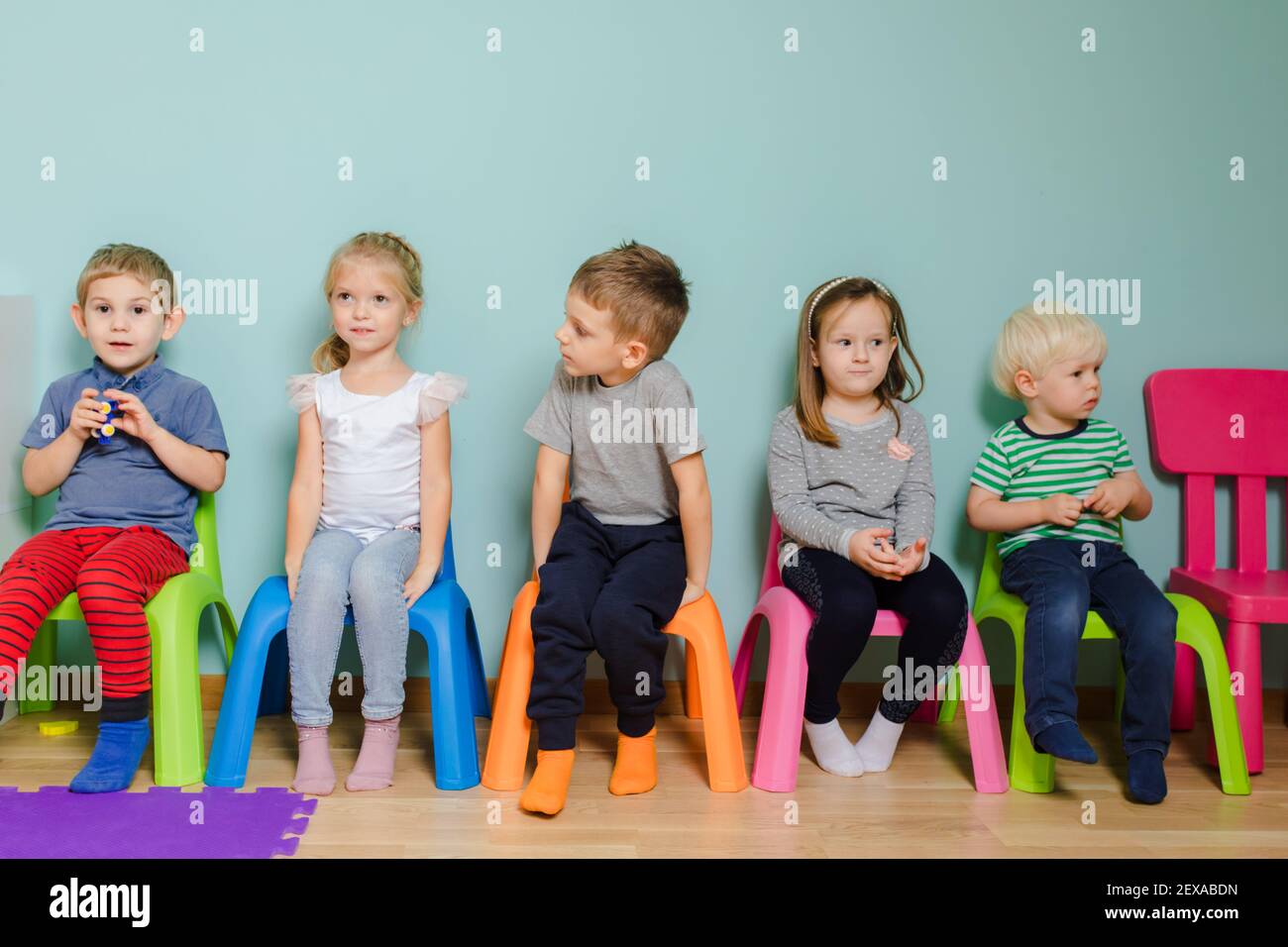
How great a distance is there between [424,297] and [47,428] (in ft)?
2.43

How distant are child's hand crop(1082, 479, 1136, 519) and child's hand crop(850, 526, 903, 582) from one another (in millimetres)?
415

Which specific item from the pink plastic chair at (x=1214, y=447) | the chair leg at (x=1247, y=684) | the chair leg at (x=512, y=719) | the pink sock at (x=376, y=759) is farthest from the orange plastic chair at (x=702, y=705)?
the pink plastic chair at (x=1214, y=447)

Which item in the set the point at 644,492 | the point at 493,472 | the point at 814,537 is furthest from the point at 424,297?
the point at 814,537

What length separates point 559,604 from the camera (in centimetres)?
189

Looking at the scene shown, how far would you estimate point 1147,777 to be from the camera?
74.6 inches

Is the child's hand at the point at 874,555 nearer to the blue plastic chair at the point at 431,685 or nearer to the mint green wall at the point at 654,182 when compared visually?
the mint green wall at the point at 654,182

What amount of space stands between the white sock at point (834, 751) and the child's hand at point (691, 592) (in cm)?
30

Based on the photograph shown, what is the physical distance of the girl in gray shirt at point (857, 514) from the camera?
6.48ft

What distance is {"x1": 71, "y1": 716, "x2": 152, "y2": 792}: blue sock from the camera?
1845 millimetres

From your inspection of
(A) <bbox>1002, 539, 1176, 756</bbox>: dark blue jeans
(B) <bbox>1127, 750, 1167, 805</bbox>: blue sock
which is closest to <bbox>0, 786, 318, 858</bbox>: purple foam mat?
(A) <bbox>1002, 539, 1176, 756</bbox>: dark blue jeans

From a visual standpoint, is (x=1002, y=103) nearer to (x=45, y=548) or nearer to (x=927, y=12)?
(x=927, y=12)

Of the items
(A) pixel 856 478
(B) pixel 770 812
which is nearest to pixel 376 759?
(B) pixel 770 812

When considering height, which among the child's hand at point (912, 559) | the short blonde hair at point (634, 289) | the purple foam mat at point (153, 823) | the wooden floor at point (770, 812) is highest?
the short blonde hair at point (634, 289)

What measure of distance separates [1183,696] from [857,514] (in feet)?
2.59
